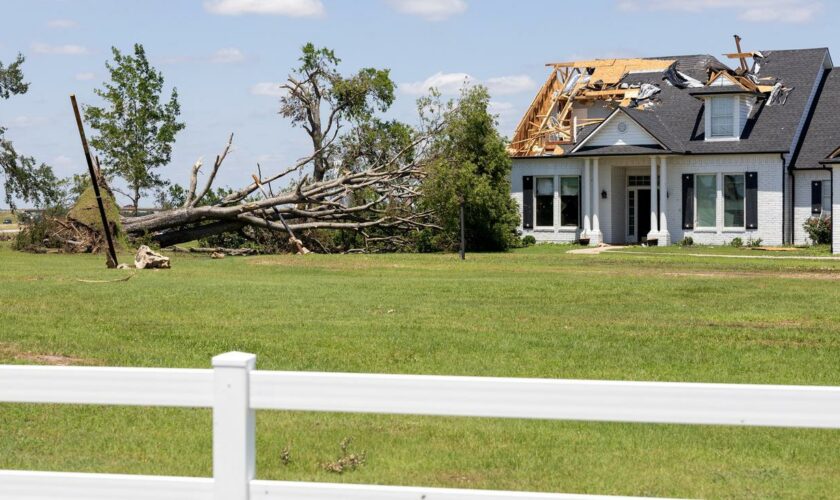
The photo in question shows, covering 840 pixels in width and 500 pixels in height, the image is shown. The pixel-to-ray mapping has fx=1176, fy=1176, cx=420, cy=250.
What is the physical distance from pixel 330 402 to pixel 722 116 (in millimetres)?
38563

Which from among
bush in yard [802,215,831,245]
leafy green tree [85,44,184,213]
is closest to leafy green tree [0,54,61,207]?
leafy green tree [85,44,184,213]

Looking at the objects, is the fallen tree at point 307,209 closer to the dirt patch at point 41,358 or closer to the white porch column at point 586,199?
the white porch column at point 586,199

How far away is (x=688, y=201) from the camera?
41406 mm

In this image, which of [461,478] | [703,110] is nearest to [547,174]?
[703,110]

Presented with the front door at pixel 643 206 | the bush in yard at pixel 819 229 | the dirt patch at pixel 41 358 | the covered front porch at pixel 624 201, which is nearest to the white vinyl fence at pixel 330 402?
the dirt patch at pixel 41 358

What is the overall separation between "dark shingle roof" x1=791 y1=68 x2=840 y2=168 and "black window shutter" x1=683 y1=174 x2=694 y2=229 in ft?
11.5

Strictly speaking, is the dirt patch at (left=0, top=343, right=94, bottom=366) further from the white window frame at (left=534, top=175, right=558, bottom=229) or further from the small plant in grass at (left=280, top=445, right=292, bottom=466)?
the white window frame at (left=534, top=175, right=558, bottom=229)

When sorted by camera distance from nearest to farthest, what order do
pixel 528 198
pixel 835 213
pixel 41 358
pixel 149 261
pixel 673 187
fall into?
1. pixel 41 358
2. pixel 149 261
3. pixel 835 213
4. pixel 673 187
5. pixel 528 198

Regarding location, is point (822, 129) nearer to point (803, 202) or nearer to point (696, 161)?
point (803, 202)

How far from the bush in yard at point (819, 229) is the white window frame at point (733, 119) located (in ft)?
12.9

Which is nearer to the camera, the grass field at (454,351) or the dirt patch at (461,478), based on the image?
the dirt patch at (461,478)

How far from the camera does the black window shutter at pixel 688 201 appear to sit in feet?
136

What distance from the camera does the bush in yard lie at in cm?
3909

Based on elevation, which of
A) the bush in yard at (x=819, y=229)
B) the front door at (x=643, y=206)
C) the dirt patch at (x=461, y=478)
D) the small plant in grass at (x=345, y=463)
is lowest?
the dirt patch at (x=461, y=478)
